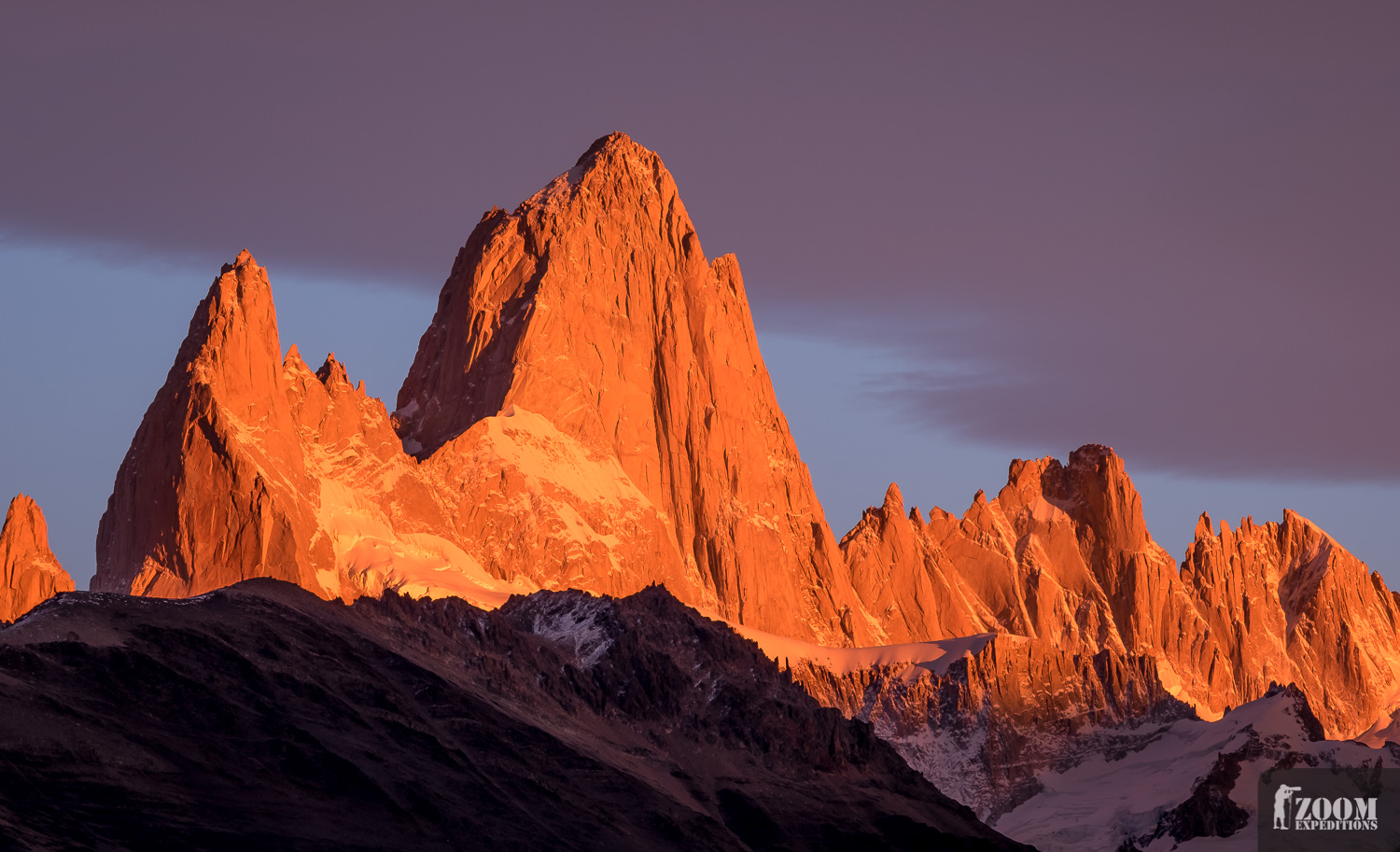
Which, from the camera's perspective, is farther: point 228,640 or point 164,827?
point 228,640

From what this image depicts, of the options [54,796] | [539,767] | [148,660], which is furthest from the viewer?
[539,767]

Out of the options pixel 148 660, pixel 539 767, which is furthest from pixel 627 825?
pixel 148 660

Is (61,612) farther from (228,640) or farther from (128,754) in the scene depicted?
(128,754)

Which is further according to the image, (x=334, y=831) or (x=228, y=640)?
(x=228, y=640)

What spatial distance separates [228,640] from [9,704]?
30029 millimetres

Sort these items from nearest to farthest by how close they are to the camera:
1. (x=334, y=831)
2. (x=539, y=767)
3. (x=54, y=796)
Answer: (x=54, y=796) → (x=334, y=831) → (x=539, y=767)

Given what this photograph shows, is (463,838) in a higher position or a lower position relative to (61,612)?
lower

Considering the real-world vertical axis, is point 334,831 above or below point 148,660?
Answer: below

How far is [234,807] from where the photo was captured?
A: 166 metres

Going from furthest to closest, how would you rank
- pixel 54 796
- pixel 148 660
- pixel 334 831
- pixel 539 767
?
pixel 539 767, pixel 148 660, pixel 334 831, pixel 54 796

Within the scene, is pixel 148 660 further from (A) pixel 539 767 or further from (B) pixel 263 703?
(A) pixel 539 767

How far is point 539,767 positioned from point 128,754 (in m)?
39.8

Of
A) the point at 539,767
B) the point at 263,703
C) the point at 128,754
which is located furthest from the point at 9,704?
the point at 539,767

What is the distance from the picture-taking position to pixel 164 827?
6240 inches
